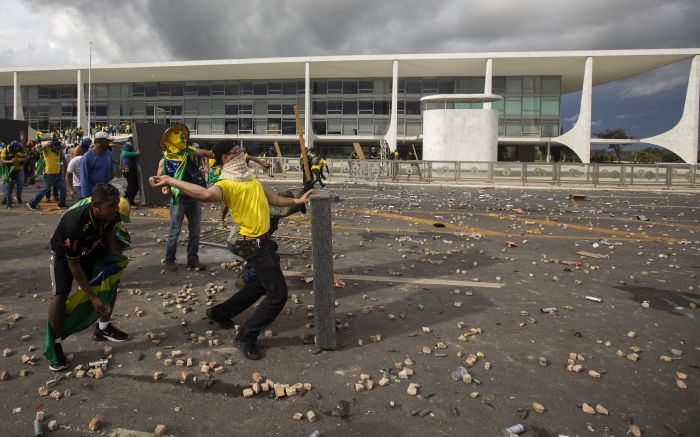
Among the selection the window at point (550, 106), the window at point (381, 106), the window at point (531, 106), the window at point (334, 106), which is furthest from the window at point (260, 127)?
the window at point (550, 106)

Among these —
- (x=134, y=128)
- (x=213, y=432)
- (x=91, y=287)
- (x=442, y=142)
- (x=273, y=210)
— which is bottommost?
(x=213, y=432)

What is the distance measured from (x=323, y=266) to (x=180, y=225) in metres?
3.39

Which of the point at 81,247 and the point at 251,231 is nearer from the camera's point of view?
the point at 81,247

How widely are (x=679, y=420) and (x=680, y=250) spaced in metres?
6.38

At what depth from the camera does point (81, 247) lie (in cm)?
367

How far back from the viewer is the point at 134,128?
13.0m

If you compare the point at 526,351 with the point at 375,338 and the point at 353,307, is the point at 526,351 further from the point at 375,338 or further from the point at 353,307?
the point at 353,307

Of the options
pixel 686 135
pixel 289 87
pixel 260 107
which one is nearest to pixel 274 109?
pixel 260 107

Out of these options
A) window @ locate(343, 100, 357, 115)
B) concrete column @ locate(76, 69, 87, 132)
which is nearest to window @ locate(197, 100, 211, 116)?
concrete column @ locate(76, 69, 87, 132)

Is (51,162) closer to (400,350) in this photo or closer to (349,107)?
(400,350)

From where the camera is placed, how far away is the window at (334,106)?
51438mm

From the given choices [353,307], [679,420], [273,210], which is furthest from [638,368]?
[273,210]

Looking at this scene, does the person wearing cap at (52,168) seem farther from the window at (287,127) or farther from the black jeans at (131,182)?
the window at (287,127)

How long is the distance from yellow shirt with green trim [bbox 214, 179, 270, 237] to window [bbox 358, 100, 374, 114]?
4809 cm
